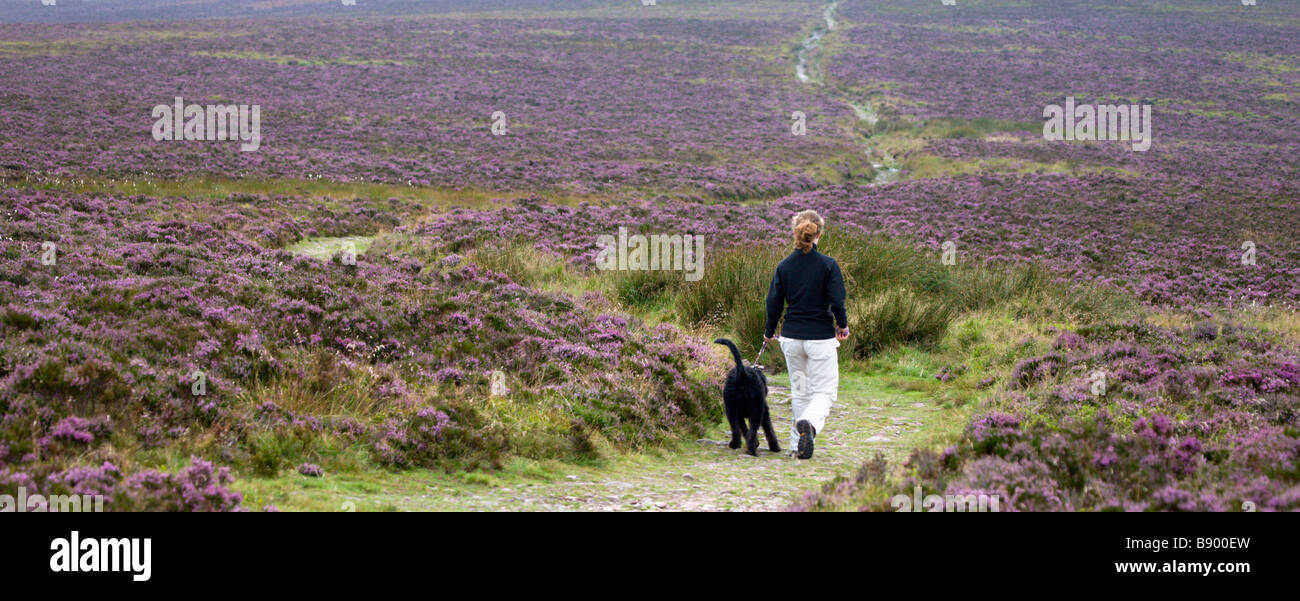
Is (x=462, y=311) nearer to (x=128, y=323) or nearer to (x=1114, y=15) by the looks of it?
(x=128, y=323)

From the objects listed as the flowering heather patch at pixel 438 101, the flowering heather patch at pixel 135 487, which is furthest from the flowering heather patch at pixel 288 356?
the flowering heather patch at pixel 438 101

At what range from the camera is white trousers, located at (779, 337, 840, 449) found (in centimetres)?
820

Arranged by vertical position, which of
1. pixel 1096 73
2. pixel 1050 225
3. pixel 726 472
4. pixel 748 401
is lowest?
pixel 726 472

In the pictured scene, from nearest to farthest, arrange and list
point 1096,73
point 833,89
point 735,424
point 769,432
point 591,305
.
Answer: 1. point 769,432
2. point 735,424
3. point 591,305
4. point 833,89
5. point 1096,73

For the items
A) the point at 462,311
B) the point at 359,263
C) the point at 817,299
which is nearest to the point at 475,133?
the point at 359,263

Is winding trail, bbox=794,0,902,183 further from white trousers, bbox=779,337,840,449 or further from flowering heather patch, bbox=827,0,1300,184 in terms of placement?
white trousers, bbox=779,337,840,449

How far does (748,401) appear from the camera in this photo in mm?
8242

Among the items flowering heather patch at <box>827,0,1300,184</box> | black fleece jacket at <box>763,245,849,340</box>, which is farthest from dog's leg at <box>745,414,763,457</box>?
flowering heather patch at <box>827,0,1300,184</box>

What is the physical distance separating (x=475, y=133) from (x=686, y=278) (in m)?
34.4

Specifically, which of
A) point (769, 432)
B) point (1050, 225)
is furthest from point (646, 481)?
point (1050, 225)

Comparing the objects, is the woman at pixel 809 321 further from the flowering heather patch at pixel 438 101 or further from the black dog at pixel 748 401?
the flowering heather patch at pixel 438 101

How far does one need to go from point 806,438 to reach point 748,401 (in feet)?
2.21

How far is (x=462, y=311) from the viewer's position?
35.0 feet

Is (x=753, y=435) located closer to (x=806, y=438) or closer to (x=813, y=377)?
(x=806, y=438)
